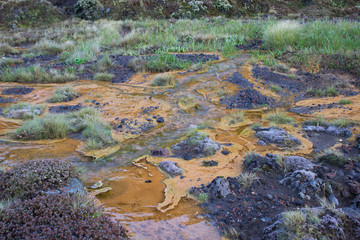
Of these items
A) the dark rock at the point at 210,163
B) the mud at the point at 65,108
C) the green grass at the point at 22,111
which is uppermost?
the green grass at the point at 22,111

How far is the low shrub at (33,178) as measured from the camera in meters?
3.36

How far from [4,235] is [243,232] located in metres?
2.31

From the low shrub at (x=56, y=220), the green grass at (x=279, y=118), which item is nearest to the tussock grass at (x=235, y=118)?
the green grass at (x=279, y=118)

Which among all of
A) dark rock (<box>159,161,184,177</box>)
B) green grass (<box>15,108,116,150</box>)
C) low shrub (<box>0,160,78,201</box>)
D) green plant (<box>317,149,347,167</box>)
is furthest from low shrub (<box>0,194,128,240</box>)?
green plant (<box>317,149,347,167</box>)

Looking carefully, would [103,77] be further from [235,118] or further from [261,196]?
[261,196]

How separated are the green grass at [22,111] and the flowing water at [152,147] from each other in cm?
23

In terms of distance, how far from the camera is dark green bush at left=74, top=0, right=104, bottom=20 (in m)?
19.0

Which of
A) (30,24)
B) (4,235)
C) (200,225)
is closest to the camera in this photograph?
(4,235)

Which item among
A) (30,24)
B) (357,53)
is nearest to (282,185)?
(357,53)

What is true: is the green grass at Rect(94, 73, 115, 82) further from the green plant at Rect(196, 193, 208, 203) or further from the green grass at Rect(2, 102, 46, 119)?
the green plant at Rect(196, 193, 208, 203)

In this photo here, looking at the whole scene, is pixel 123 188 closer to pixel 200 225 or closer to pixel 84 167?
pixel 84 167

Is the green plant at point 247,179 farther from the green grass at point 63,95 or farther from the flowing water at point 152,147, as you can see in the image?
the green grass at point 63,95

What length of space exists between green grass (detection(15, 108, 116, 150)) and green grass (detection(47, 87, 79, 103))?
1518 millimetres

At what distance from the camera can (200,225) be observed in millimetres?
3273
